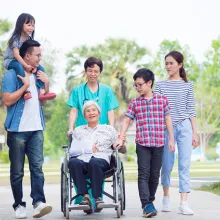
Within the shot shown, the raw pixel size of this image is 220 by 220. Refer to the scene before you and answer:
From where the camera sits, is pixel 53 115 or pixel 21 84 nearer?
pixel 21 84

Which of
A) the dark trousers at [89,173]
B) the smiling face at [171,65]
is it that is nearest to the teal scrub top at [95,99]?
the smiling face at [171,65]

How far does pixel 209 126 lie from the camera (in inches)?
2270

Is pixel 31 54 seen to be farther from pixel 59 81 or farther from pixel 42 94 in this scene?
pixel 59 81

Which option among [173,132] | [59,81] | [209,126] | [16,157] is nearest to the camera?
[16,157]

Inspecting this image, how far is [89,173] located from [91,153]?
0.29 m

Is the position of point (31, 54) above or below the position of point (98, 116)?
above

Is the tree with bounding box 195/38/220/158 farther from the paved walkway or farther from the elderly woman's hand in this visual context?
the elderly woman's hand

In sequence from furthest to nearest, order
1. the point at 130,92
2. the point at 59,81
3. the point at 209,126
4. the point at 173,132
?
the point at 209,126 → the point at 59,81 → the point at 130,92 → the point at 173,132

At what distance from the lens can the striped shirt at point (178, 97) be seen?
7613mm

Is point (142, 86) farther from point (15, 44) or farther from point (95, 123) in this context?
point (15, 44)

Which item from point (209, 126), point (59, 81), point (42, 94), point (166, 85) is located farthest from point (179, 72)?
point (209, 126)

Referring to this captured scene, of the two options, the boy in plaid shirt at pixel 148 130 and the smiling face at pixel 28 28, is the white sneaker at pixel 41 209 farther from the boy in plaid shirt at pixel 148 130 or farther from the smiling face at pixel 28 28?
the smiling face at pixel 28 28

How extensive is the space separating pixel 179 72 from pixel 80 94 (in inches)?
44.8

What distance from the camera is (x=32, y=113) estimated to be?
7133 mm
